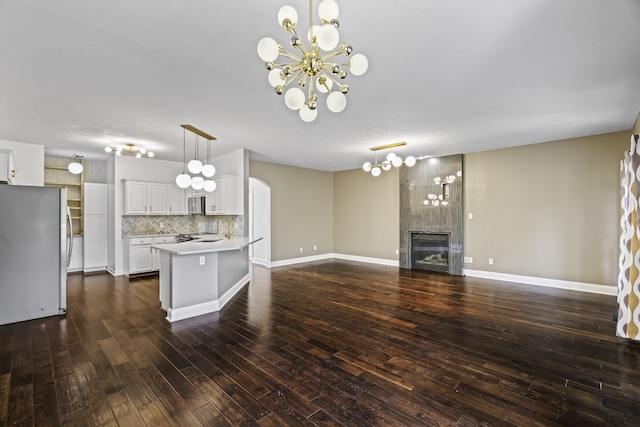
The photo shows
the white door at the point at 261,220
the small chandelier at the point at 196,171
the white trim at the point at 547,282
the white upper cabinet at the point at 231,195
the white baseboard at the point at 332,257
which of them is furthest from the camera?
the white baseboard at the point at 332,257

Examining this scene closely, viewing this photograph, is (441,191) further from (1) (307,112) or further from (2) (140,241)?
(2) (140,241)

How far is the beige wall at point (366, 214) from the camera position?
791 cm

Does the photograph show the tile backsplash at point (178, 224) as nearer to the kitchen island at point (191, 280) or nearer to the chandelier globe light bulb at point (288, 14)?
the kitchen island at point (191, 280)

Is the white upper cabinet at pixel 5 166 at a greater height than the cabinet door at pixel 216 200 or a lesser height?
greater

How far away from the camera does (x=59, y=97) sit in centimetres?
338

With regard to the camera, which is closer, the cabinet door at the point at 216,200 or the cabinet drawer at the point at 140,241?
the cabinet door at the point at 216,200

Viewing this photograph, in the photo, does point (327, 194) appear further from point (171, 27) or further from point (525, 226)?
point (171, 27)

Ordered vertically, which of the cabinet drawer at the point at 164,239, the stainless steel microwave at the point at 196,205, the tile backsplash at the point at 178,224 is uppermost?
the stainless steel microwave at the point at 196,205

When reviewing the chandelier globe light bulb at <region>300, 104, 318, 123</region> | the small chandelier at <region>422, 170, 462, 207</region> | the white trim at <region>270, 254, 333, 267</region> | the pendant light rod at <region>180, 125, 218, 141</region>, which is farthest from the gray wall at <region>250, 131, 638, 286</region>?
the chandelier globe light bulb at <region>300, 104, 318, 123</region>

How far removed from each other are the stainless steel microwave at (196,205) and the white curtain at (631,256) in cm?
723

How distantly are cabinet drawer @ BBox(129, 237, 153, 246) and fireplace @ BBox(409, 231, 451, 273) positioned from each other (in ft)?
20.6

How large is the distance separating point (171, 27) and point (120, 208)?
19.1 feet

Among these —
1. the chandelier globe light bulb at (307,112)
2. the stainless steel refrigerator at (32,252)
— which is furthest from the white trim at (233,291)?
the chandelier globe light bulb at (307,112)

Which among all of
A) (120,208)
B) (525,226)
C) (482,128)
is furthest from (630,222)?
(120,208)
